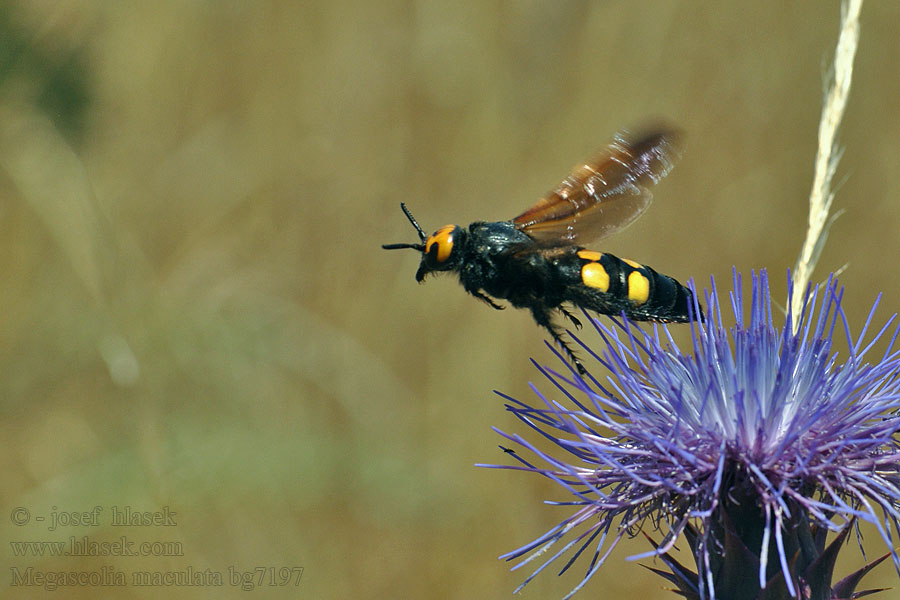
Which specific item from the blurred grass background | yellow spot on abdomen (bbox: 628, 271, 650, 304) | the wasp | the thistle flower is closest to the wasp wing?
the wasp

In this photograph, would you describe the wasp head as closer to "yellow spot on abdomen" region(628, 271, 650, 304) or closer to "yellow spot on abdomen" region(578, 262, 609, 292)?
"yellow spot on abdomen" region(578, 262, 609, 292)

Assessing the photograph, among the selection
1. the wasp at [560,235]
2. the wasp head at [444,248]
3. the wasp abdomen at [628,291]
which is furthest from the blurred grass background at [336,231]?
the wasp abdomen at [628,291]

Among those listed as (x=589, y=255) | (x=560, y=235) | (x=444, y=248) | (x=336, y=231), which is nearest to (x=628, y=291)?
(x=589, y=255)

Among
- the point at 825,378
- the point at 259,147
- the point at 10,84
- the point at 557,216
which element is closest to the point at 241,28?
the point at 259,147

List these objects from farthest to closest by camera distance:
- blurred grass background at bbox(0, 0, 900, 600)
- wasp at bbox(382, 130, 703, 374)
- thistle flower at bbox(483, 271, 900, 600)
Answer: blurred grass background at bbox(0, 0, 900, 600), wasp at bbox(382, 130, 703, 374), thistle flower at bbox(483, 271, 900, 600)

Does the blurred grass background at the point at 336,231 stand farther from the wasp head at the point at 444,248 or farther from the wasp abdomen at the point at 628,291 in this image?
the wasp abdomen at the point at 628,291

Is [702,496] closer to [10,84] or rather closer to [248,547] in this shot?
[248,547]
